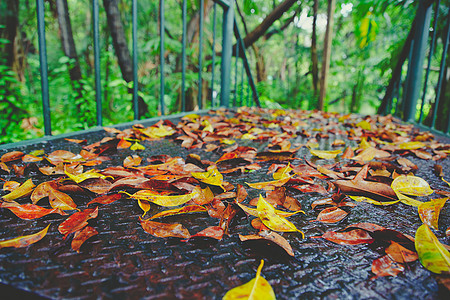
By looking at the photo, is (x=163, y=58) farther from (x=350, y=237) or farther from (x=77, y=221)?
(x=350, y=237)

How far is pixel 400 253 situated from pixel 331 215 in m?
0.17

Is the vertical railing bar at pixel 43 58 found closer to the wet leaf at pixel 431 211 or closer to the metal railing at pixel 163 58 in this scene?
the metal railing at pixel 163 58

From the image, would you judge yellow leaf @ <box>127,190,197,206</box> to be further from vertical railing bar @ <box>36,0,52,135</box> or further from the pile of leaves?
vertical railing bar @ <box>36,0,52,135</box>

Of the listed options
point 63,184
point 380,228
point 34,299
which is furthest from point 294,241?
point 63,184

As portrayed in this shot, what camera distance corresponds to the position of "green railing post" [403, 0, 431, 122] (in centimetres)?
250

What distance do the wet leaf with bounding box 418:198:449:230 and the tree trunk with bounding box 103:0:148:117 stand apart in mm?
3889

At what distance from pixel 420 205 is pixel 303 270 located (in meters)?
0.43

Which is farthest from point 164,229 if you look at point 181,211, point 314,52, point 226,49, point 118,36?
point 314,52

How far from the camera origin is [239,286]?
0.42 m

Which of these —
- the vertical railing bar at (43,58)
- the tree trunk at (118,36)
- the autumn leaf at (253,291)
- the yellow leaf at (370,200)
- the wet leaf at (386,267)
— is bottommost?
the wet leaf at (386,267)

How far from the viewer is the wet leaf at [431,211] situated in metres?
0.64

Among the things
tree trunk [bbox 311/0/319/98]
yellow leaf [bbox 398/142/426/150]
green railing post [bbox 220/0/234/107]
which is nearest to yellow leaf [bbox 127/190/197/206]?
yellow leaf [bbox 398/142/426/150]

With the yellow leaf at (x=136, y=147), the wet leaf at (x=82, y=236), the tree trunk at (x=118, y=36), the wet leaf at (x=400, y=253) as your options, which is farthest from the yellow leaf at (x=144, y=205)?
the tree trunk at (x=118, y=36)

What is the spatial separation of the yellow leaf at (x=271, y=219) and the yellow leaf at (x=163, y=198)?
7.1 inches
